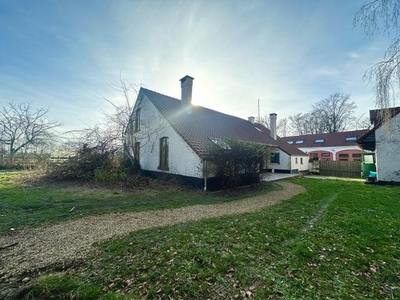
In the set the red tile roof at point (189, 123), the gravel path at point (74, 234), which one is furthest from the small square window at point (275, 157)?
the gravel path at point (74, 234)

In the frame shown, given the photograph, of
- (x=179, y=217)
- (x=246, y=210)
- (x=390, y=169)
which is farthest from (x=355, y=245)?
(x=390, y=169)

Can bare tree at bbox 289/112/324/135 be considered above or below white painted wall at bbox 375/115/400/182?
above

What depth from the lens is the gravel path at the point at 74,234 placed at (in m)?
2.97

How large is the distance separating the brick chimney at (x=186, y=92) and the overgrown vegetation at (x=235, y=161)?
16.9ft

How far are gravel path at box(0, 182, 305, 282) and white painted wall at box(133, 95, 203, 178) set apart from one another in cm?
357

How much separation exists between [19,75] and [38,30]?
4.33 meters

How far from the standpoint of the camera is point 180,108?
542 inches

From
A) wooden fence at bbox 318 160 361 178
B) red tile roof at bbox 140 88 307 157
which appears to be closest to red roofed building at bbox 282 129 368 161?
wooden fence at bbox 318 160 361 178

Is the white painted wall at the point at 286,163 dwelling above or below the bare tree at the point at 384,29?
below

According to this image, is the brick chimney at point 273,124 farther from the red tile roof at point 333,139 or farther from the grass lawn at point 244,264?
the grass lawn at point 244,264

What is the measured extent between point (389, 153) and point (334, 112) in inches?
1232

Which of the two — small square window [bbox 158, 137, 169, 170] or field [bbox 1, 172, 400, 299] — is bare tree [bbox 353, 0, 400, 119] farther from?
small square window [bbox 158, 137, 169, 170]

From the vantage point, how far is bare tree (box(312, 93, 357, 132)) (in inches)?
1385

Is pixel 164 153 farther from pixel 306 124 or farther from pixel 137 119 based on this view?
pixel 306 124
